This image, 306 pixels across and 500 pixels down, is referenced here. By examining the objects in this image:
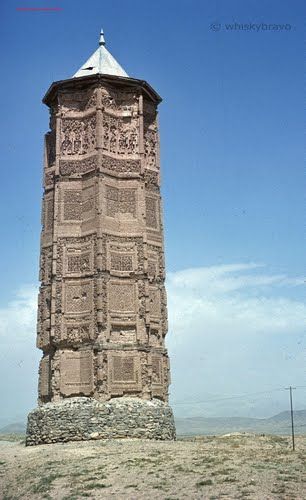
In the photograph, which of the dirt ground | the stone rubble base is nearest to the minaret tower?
the stone rubble base

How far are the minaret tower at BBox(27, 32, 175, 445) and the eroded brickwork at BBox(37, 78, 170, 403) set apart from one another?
0.04m

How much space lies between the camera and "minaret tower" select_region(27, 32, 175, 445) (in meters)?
20.0

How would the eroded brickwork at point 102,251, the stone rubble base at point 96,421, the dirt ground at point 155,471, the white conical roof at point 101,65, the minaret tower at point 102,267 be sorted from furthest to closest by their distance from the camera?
the white conical roof at point 101,65 → the eroded brickwork at point 102,251 → the minaret tower at point 102,267 → the stone rubble base at point 96,421 → the dirt ground at point 155,471

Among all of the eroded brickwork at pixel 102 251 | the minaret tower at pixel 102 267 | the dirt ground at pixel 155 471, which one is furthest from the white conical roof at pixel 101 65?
the dirt ground at pixel 155 471

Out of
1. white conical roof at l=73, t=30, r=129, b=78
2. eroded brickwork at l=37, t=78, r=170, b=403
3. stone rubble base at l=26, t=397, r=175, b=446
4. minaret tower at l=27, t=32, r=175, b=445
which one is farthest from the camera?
white conical roof at l=73, t=30, r=129, b=78

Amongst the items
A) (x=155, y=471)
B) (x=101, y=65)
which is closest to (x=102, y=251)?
(x=101, y=65)

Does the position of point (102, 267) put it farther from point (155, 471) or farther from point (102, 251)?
point (155, 471)

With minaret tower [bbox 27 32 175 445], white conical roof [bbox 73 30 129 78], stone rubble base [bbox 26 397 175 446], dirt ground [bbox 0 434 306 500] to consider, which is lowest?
dirt ground [bbox 0 434 306 500]

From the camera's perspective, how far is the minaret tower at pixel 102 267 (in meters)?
20.0

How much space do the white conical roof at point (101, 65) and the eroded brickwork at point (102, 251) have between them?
2.76ft

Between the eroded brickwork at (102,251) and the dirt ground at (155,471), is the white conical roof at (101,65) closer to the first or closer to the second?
the eroded brickwork at (102,251)

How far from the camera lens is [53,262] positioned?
870 inches

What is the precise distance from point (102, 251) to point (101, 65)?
340 inches

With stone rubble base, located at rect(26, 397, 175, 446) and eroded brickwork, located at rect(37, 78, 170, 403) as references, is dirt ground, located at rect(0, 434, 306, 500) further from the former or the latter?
eroded brickwork, located at rect(37, 78, 170, 403)
